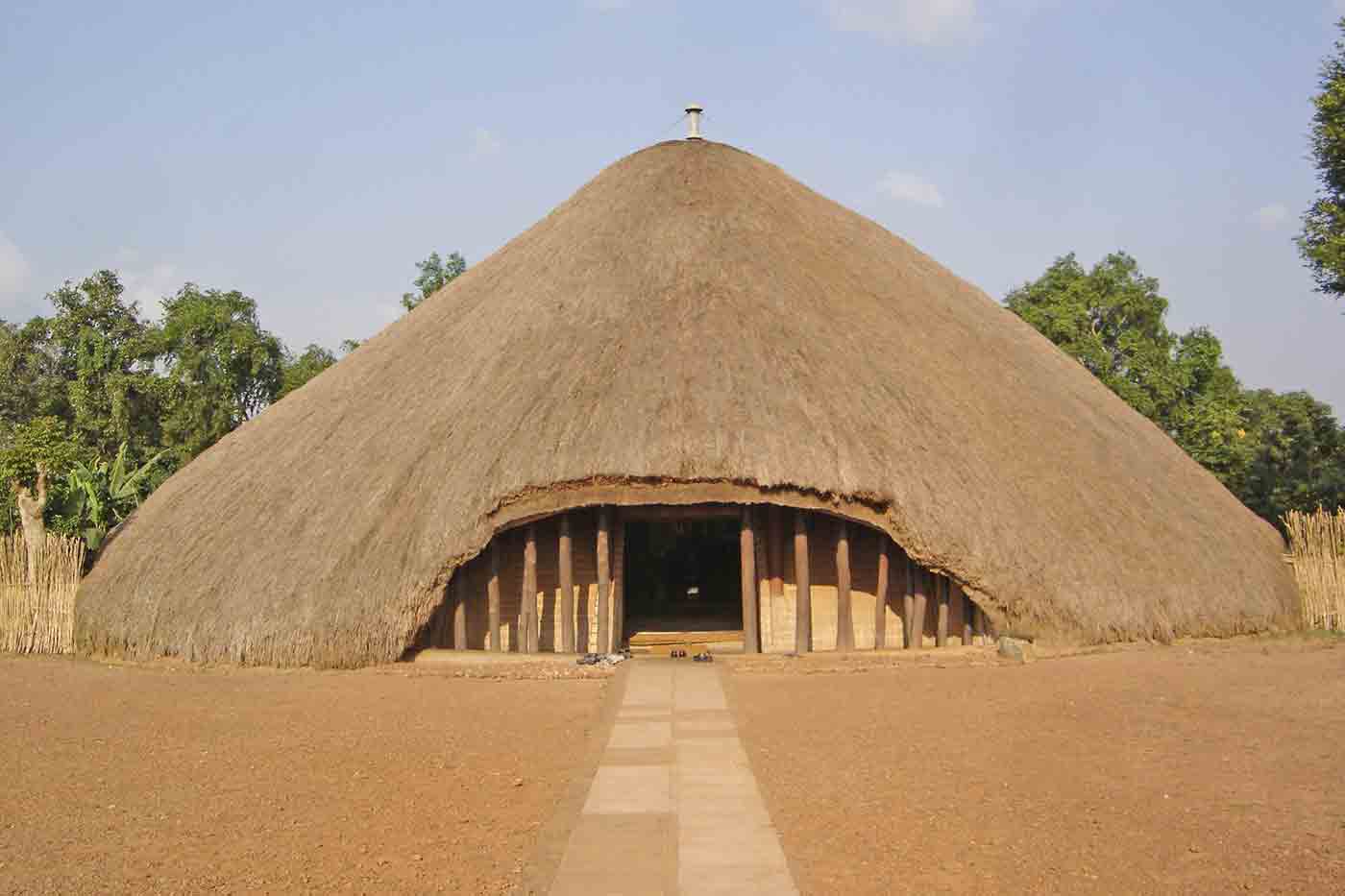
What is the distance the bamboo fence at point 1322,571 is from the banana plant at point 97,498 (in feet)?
57.5

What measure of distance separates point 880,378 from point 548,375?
Result: 440 cm

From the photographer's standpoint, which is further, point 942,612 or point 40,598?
point 40,598

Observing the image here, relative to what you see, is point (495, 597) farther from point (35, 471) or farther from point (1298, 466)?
point (1298, 466)

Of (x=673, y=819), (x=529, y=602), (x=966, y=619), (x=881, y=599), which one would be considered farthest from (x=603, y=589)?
(x=673, y=819)

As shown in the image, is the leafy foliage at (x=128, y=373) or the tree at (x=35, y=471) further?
the leafy foliage at (x=128, y=373)

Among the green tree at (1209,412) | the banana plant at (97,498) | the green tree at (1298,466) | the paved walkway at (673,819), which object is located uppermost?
the green tree at (1209,412)

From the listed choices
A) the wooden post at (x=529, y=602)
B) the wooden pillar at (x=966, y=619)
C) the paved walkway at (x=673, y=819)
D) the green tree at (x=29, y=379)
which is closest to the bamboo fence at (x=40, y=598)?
the wooden post at (x=529, y=602)

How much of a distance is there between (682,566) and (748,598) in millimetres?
6605

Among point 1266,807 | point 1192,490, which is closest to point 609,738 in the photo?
point 1266,807

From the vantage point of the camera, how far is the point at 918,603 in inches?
509

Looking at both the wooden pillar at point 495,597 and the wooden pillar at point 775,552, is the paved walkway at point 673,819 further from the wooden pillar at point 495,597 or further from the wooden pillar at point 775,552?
the wooden pillar at point 775,552

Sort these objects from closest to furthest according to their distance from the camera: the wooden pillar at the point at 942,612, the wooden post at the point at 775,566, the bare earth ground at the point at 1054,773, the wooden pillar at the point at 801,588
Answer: the bare earth ground at the point at 1054,773 → the wooden pillar at the point at 801,588 → the wooden pillar at the point at 942,612 → the wooden post at the point at 775,566

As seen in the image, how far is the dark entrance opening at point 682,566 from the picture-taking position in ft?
60.4

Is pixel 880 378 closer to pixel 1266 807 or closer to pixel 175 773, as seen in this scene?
pixel 1266 807
